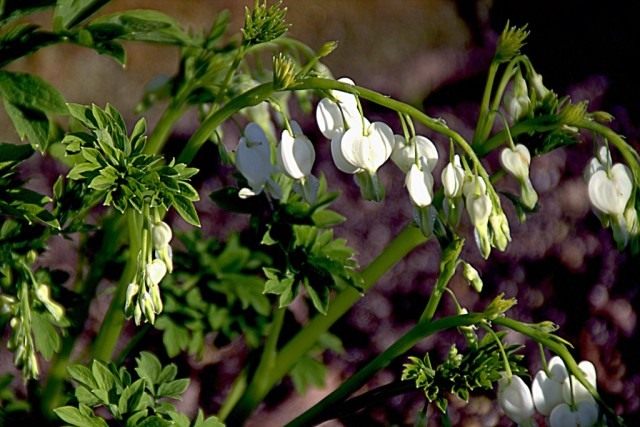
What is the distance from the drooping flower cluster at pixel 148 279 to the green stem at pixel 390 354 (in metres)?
0.40

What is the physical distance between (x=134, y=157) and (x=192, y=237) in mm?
766

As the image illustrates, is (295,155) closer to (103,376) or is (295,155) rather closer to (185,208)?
(185,208)

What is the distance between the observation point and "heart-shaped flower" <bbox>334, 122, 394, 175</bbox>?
5.17ft

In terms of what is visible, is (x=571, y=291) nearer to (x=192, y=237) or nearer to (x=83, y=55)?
(x=192, y=237)

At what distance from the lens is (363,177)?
1.62m

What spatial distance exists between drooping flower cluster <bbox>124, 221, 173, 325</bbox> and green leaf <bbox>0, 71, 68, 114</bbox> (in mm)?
277

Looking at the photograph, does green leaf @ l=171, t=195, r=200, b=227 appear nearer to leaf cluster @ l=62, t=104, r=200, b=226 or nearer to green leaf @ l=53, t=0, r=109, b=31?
leaf cluster @ l=62, t=104, r=200, b=226

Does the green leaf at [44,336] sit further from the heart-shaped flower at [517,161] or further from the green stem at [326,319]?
the heart-shaped flower at [517,161]

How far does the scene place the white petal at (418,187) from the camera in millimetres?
Result: 1558

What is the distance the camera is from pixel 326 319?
76.2 inches

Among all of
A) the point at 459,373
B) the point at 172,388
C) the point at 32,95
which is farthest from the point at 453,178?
the point at 32,95

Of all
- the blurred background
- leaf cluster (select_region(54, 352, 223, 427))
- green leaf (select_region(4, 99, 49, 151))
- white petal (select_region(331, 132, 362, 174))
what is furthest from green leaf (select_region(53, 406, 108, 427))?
the blurred background

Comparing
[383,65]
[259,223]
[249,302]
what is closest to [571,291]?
[383,65]

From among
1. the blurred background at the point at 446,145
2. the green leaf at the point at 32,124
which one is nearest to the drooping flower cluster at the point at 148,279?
the green leaf at the point at 32,124
